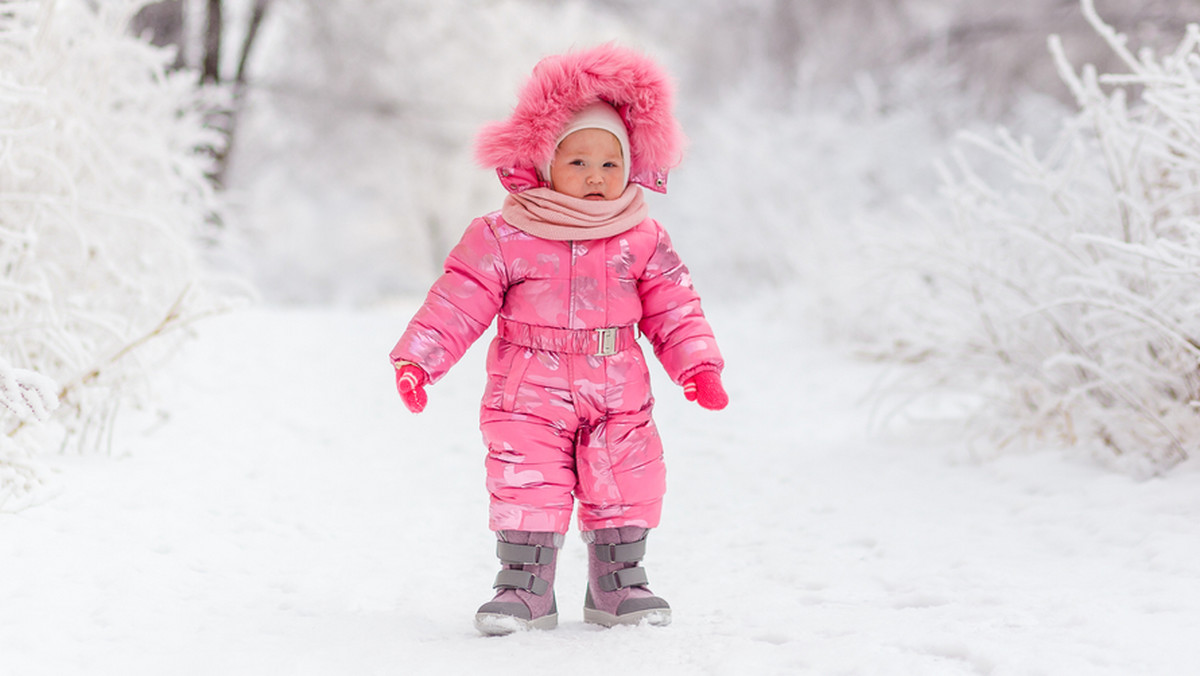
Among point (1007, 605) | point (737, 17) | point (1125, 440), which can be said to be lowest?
point (1007, 605)

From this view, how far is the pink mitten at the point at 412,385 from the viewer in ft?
6.85

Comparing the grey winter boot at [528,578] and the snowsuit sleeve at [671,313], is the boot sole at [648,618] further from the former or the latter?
the snowsuit sleeve at [671,313]

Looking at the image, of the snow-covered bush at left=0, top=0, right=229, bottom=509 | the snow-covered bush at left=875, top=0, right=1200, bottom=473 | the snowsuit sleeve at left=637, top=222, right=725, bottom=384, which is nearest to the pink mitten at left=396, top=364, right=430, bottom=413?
the snowsuit sleeve at left=637, top=222, right=725, bottom=384

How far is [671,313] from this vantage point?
233 cm

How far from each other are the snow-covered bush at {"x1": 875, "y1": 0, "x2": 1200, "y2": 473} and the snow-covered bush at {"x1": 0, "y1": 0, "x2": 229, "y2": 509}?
2.68 m

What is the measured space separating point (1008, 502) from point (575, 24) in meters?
14.0

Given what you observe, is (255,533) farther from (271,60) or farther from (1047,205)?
(271,60)

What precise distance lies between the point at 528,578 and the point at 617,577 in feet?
0.72

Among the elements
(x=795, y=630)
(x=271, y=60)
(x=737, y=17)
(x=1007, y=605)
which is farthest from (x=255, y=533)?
(x=737, y=17)

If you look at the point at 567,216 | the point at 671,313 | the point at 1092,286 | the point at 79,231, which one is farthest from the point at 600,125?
the point at 1092,286

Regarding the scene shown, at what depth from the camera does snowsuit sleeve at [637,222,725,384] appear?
229 centimetres

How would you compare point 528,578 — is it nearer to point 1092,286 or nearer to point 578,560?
point 578,560

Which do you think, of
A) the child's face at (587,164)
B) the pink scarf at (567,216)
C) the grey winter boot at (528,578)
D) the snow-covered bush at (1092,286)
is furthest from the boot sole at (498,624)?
the snow-covered bush at (1092,286)

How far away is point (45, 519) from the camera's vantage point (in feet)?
7.36
